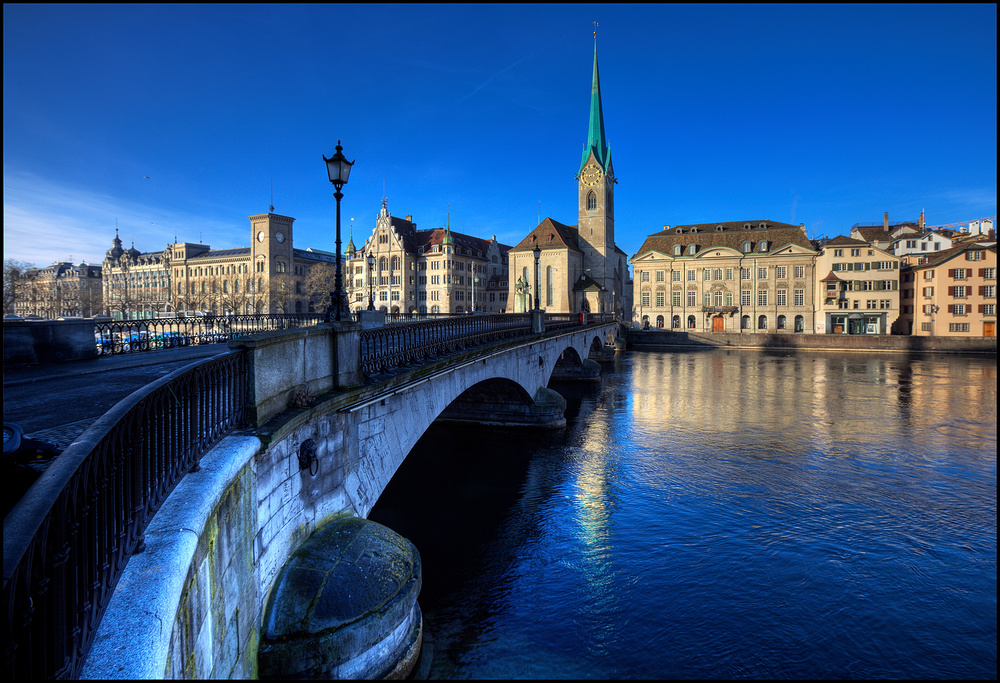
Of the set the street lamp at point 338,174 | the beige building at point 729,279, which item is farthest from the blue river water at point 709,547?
the beige building at point 729,279

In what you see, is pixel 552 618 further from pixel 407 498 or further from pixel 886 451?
pixel 886 451

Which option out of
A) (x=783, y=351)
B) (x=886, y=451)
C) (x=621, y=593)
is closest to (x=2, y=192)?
(x=621, y=593)

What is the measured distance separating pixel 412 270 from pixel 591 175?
32.0 meters

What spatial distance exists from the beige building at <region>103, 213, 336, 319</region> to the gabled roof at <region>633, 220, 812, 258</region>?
2022 inches

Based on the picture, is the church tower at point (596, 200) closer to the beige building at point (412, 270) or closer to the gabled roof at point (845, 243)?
the beige building at point (412, 270)

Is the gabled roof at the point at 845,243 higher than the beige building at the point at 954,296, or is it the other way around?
the gabled roof at the point at 845,243

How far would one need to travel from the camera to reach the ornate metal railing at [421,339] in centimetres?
1014

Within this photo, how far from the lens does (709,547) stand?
12352 mm

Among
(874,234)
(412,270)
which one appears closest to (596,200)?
(412,270)

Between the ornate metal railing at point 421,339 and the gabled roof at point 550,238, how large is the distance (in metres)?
59.6

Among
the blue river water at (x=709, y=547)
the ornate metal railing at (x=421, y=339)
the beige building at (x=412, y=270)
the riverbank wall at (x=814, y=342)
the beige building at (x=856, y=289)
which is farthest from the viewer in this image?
the beige building at (x=412, y=270)

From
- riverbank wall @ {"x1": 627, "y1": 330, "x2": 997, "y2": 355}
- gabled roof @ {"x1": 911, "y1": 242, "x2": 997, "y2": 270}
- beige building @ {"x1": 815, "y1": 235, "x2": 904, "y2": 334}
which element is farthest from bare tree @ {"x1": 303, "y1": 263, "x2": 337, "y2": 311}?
gabled roof @ {"x1": 911, "y1": 242, "x2": 997, "y2": 270}

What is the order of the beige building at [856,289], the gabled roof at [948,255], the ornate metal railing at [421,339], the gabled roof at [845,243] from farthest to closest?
the gabled roof at [845,243] < the beige building at [856,289] < the gabled roof at [948,255] < the ornate metal railing at [421,339]

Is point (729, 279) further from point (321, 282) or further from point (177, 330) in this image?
point (177, 330)
